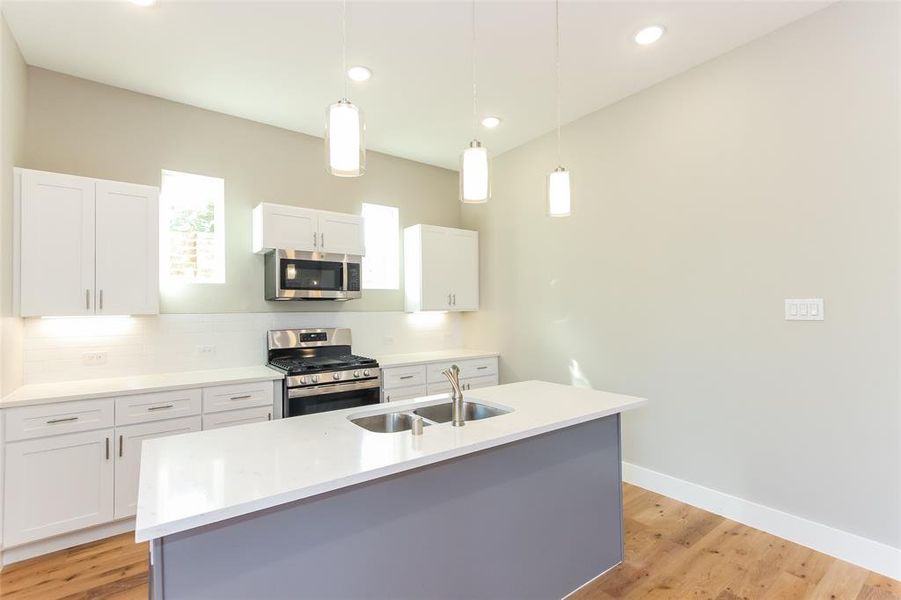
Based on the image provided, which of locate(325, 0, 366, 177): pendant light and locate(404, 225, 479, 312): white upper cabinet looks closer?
locate(325, 0, 366, 177): pendant light

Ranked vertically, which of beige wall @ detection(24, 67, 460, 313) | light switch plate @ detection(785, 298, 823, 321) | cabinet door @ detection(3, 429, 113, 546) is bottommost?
cabinet door @ detection(3, 429, 113, 546)

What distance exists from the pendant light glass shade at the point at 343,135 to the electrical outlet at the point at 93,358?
2525 mm

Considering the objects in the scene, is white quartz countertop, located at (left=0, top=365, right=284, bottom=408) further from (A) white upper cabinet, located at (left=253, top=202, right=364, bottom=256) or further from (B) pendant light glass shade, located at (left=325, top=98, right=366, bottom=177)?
(B) pendant light glass shade, located at (left=325, top=98, right=366, bottom=177)

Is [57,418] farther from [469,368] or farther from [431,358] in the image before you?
[469,368]

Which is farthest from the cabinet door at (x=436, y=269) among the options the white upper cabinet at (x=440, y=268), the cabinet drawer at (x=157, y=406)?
the cabinet drawer at (x=157, y=406)

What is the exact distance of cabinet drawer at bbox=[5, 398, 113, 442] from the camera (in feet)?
7.63

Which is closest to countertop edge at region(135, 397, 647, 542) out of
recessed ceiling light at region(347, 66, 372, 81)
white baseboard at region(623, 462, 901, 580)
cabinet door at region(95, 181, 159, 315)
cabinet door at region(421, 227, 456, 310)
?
white baseboard at region(623, 462, 901, 580)

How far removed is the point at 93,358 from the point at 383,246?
2.52 metres

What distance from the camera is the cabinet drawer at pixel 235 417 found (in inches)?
114

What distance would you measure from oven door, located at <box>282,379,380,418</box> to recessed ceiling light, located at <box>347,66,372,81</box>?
2169 millimetres

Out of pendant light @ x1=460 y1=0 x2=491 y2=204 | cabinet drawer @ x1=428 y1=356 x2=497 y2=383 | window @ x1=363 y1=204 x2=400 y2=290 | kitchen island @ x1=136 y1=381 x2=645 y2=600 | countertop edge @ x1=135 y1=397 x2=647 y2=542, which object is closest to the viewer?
countertop edge @ x1=135 y1=397 x2=647 y2=542

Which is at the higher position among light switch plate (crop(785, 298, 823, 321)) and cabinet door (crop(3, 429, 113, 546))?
light switch plate (crop(785, 298, 823, 321))

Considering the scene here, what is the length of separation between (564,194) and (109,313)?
9.30 ft

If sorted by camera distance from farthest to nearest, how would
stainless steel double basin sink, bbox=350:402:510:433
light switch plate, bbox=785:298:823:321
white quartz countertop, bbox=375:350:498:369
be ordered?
1. white quartz countertop, bbox=375:350:498:369
2. light switch plate, bbox=785:298:823:321
3. stainless steel double basin sink, bbox=350:402:510:433
